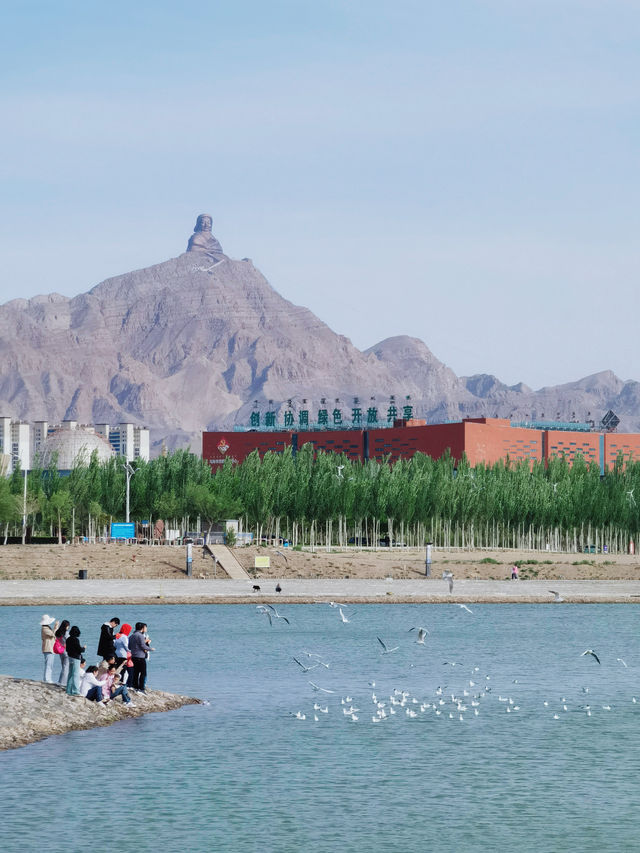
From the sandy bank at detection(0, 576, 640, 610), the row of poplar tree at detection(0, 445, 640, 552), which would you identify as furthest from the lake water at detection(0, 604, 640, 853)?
the row of poplar tree at detection(0, 445, 640, 552)

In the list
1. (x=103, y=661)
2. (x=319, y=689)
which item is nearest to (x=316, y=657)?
(x=319, y=689)

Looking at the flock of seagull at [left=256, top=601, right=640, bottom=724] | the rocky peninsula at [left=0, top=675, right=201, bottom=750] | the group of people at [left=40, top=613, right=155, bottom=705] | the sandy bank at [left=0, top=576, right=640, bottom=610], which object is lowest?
the sandy bank at [left=0, top=576, right=640, bottom=610]

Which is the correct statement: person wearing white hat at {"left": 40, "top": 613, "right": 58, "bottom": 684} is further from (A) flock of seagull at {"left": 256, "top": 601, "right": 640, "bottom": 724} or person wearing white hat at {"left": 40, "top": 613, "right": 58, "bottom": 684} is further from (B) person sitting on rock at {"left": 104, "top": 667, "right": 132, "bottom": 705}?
(A) flock of seagull at {"left": 256, "top": 601, "right": 640, "bottom": 724}

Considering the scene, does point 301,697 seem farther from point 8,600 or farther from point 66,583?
point 66,583

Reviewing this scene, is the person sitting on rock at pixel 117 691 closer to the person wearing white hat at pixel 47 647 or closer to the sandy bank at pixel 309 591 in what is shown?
the person wearing white hat at pixel 47 647

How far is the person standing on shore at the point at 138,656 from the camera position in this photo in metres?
35.1

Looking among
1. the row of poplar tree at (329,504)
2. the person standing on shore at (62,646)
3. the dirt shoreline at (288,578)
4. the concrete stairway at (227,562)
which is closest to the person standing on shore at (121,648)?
the person standing on shore at (62,646)

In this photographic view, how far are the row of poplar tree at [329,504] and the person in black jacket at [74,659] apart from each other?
8078 centimetres

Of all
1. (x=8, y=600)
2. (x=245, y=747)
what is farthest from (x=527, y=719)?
(x=8, y=600)

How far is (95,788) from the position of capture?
88.0 ft

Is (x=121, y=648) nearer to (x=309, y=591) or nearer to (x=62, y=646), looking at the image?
(x=62, y=646)

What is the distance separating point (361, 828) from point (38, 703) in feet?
41.6

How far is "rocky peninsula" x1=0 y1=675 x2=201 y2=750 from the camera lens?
104 feet

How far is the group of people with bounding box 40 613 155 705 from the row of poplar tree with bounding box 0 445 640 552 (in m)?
79.6
